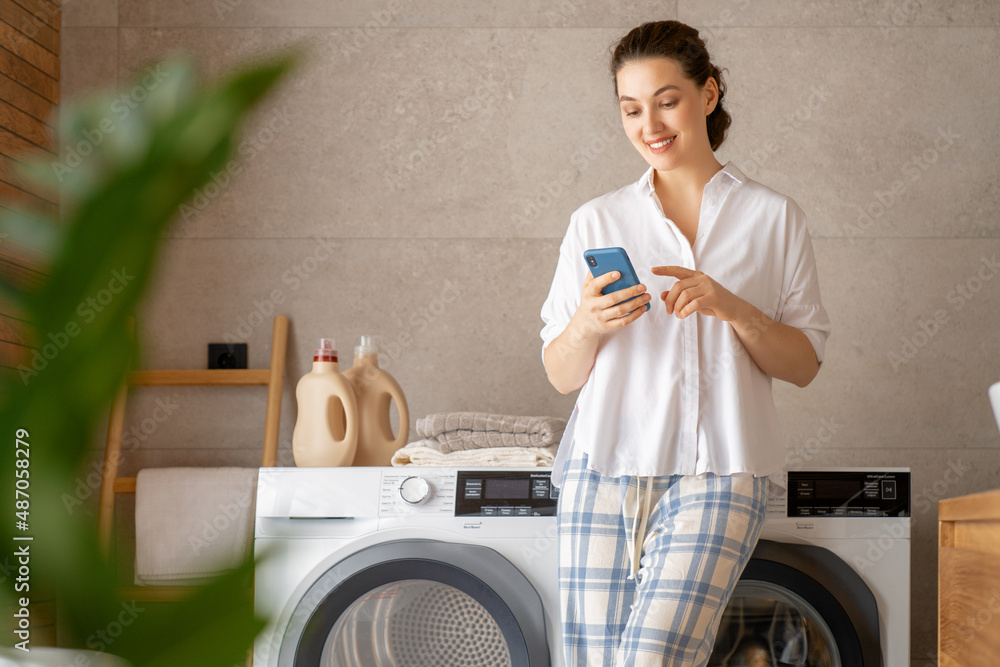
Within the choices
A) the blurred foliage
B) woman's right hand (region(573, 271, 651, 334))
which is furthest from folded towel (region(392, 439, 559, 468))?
the blurred foliage

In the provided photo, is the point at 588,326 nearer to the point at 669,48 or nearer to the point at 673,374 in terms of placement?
the point at 673,374

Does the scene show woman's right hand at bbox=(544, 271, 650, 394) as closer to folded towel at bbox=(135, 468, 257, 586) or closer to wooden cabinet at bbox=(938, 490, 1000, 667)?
wooden cabinet at bbox=(938, 490, 1000, 667)

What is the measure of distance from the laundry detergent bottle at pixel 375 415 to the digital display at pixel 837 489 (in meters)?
0.84

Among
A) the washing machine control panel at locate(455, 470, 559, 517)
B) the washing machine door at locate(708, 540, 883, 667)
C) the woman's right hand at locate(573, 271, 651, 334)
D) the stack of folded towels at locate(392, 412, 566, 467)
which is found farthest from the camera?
the stack of folded towels at locate(392, 412, 566, 467)

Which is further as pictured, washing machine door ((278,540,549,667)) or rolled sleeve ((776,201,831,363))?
washing machine door ((278,540,549,667))

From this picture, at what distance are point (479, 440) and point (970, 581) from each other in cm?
89

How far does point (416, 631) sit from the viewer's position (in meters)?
1.56

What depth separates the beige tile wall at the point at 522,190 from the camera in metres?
2.18

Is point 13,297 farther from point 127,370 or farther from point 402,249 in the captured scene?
point 402,249

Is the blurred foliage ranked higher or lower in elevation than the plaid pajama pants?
higher

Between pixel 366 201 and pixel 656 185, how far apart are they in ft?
3.58

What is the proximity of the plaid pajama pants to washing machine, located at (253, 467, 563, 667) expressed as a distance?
0.22 meters

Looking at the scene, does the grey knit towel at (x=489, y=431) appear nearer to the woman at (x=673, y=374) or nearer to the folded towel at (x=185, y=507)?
the woman at (x=673, y=374)

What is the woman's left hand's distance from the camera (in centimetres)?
115
